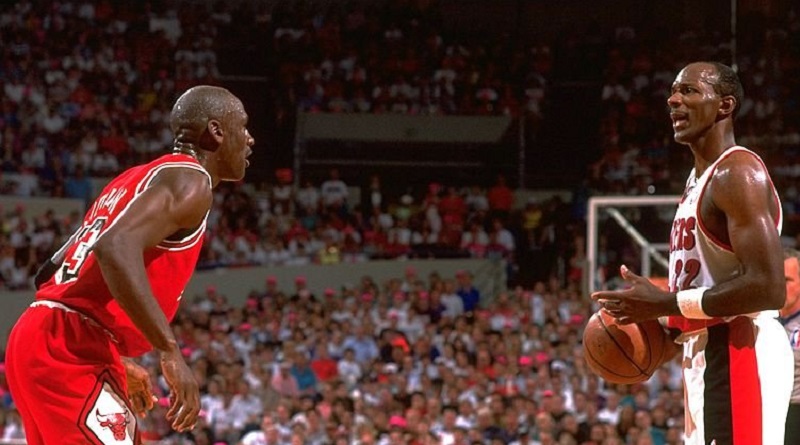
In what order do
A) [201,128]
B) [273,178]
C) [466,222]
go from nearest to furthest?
[201,128] → [466,222] → [273,178]

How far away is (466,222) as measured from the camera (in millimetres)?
16406

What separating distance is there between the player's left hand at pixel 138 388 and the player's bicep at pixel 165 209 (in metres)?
0.62

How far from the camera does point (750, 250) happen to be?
3.45m

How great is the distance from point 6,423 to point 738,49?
12015mm

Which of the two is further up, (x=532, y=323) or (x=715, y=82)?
(x=715, y=82)

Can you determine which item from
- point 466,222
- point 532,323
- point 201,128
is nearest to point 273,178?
point 466,222

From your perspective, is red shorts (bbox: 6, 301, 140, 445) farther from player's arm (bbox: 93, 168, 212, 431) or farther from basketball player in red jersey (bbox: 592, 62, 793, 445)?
basketball player in red jersey (bbox: 592, 62, 793, 445)

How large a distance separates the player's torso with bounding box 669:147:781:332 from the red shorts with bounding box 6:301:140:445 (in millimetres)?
1674

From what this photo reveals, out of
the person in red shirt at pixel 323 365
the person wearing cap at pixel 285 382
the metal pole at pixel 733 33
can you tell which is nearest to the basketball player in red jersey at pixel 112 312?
the person wearing cap at pixel 285 382

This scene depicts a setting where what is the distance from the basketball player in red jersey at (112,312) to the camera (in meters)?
3.27

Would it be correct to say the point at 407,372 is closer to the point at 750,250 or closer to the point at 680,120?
the point at 680,120

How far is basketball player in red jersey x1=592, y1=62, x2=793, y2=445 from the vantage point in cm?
346

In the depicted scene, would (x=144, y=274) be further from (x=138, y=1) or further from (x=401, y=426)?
(x=138, y=1)

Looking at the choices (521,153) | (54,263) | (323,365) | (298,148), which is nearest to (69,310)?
(54,263)
